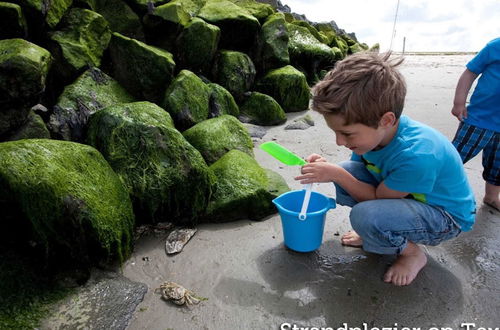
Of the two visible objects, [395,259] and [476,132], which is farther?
[476,132]

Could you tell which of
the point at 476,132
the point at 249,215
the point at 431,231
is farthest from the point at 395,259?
the point at 476,132

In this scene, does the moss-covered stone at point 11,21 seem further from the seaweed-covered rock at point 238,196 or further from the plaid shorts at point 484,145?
the plaid shorts at point 484,145

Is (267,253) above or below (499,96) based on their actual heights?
below

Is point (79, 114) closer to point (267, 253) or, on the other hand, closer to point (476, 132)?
point (267, 253)

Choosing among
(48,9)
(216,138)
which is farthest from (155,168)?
(48,9)

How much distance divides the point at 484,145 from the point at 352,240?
1.49 m

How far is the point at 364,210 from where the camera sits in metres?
2.19

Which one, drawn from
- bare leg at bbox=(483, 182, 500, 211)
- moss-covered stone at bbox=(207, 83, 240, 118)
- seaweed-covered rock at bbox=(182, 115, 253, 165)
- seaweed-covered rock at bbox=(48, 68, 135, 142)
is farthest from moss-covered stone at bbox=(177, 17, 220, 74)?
bare leg at bbox=(483, 182, 500, 211)

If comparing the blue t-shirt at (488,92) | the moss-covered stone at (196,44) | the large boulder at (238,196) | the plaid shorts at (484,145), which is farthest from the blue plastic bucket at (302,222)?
the moss-covered stone at (196,44)

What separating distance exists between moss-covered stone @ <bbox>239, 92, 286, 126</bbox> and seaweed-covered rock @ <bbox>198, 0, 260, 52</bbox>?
139 cm

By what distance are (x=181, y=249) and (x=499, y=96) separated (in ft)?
9.42

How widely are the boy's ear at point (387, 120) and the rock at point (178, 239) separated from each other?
165 centimetres

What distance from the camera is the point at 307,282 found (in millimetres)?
2299

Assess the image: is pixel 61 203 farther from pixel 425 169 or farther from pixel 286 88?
pixel 286 88
